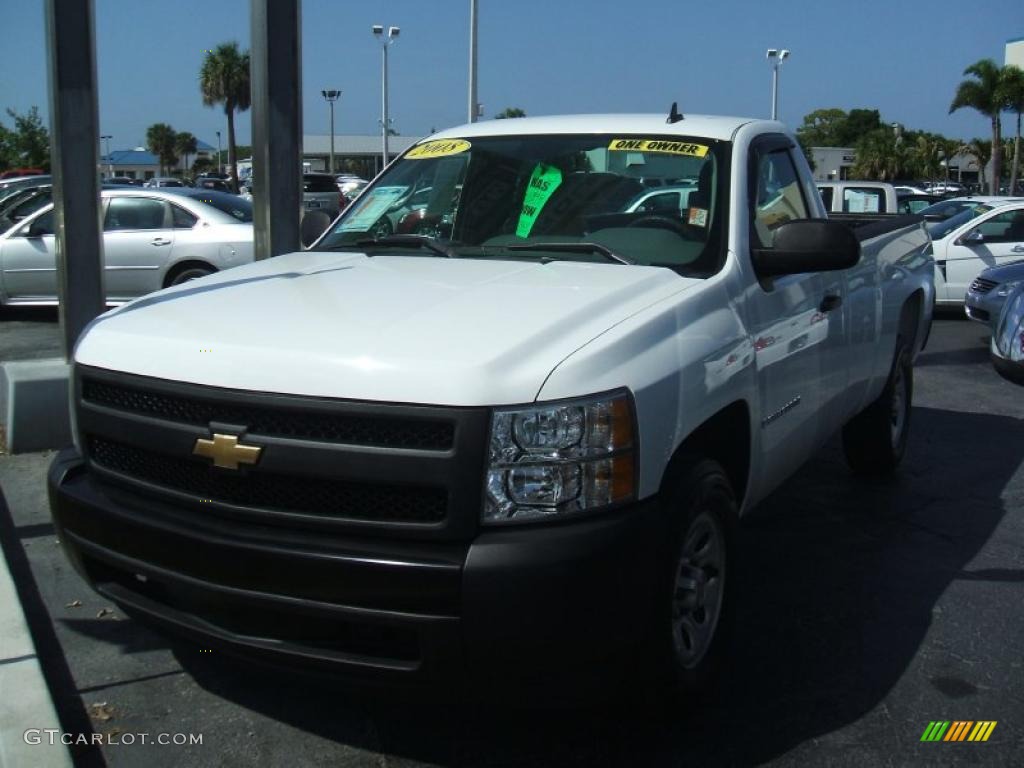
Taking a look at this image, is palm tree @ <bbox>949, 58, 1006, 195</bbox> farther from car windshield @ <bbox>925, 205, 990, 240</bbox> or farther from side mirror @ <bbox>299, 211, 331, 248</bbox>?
side mirror @ <bbox>299, 211, 331, 248</bbox>

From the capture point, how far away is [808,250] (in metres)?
3.83

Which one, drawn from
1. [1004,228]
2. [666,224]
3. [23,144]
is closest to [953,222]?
[1004,228]

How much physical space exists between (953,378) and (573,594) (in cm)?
846

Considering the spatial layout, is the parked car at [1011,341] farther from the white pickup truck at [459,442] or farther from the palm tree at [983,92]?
the palm tree at [983,92]

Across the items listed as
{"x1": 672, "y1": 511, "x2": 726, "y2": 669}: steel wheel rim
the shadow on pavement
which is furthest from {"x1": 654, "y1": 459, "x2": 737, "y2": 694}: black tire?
the shadow on pavement

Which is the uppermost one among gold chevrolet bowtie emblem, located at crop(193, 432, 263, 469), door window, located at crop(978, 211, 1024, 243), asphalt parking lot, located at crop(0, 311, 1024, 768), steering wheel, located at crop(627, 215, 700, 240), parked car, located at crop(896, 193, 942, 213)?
steering wheel, located at crop(627, 215, 700, 240)

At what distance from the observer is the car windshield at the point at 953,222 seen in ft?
47.6

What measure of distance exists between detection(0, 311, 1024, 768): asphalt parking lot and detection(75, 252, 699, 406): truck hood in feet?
2.76

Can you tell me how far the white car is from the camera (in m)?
13.9

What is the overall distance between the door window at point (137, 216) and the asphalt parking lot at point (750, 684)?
736 cm

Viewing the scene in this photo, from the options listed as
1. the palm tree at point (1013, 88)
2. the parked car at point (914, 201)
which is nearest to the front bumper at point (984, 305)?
the parked car at point (914, 201)

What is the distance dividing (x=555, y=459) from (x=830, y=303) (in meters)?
2.32

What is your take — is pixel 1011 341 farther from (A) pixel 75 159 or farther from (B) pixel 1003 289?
(A) pixel 75 159

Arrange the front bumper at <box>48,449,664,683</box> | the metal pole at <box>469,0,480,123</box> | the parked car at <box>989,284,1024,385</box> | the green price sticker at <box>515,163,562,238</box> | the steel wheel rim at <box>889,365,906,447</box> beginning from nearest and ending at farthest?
1. the front bumper at <box>48,449,664,683</box>
2. the green price sticker at <box>515,163,562,238</box>
3. the steel wheel rim at <box>889,365,906,447</box>
4. the parked car at <box>989,284,1024,385</box>
5. the metal pole at <box>469,0,480,123</box>
